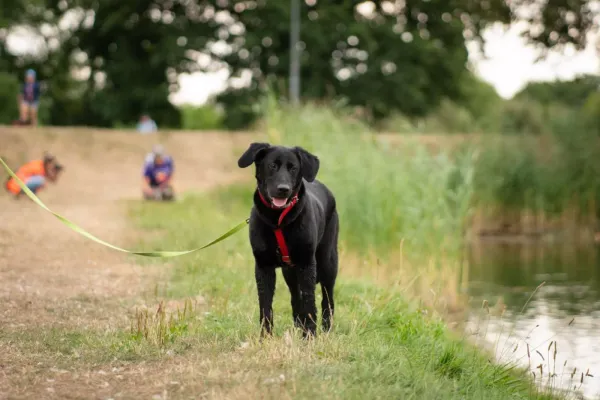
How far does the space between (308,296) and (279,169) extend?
3.38 feet

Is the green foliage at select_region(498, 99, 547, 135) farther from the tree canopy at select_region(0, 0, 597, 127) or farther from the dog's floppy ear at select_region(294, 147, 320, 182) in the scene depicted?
the dog's floppy ear at select_region(294, 147, 320, 182)

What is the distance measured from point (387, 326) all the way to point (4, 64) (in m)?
37.2

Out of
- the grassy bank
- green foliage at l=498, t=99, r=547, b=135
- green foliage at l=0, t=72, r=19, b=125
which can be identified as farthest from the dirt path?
green foliage at l=0, t=72, r=19, b=125

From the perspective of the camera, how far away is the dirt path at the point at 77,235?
7.75 m

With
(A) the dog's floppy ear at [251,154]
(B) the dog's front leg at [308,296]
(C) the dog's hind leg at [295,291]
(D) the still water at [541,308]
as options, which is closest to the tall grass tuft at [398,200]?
(D) the still water at [541,308]

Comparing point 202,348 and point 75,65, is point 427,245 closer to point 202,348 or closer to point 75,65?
point 202,348

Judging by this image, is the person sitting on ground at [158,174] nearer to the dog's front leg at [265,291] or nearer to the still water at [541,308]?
the still water at [541,308]

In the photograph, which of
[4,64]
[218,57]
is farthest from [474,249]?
[4,64]

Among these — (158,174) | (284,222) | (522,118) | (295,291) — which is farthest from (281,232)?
(522,118)

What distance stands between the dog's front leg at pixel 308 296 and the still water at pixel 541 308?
1.56 metres

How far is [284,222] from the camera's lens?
632 cm

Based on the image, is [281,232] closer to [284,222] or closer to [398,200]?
[284,222]

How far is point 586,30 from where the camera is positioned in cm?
2738

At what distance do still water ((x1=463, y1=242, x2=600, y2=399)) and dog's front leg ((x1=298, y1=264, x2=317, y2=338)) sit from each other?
5.11ft
